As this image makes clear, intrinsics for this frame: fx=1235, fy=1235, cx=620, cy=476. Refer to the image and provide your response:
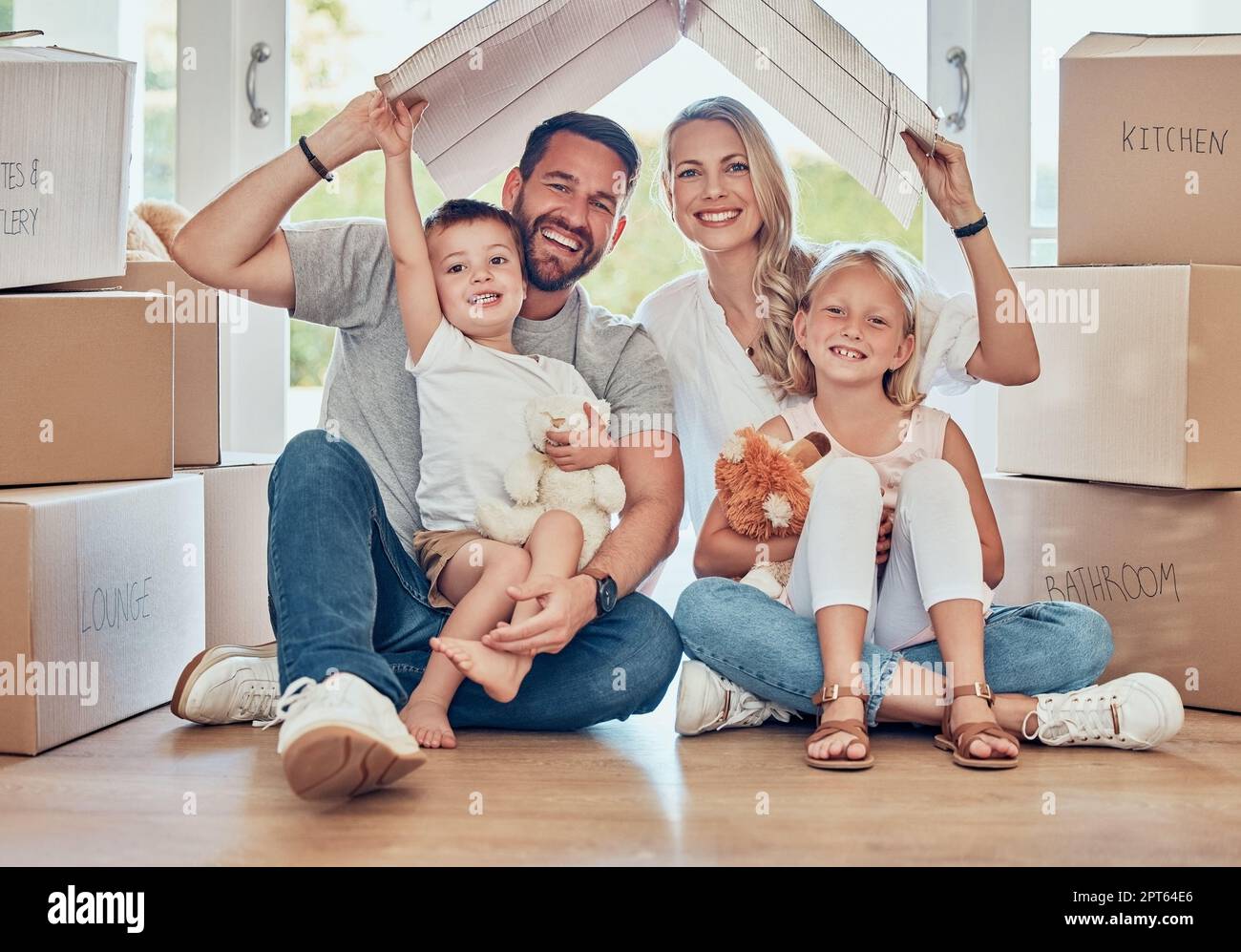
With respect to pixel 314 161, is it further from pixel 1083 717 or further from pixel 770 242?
pixel 1083 717

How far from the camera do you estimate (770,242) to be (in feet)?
5.20

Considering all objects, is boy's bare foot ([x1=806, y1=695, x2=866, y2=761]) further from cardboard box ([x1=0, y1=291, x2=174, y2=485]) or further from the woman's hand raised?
cardboard box ([x1=0, y1=291, x2=174, y2=485])

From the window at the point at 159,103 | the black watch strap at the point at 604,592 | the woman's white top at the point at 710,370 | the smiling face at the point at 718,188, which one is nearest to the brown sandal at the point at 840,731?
the black watch strap at the point at 604,592

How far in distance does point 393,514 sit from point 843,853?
0.69 meters

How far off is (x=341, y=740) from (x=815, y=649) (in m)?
0.55

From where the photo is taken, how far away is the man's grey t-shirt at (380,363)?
57.7 inches

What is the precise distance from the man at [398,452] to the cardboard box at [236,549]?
0.80 ft

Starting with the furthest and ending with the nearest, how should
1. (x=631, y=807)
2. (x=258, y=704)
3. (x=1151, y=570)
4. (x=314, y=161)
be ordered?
1. (x=1151, y=570)
2. (x=258, y=704)
3. (x=314, y=161)
4. (x=631, y=807)

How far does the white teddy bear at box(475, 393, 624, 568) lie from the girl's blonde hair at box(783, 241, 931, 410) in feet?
0.92

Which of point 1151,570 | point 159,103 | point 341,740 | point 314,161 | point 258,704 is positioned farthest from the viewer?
point 159,103

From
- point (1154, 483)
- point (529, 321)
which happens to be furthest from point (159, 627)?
point (1154, 483)

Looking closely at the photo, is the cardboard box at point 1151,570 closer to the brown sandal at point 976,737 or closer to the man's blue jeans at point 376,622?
the brown sandal at point 976,737
